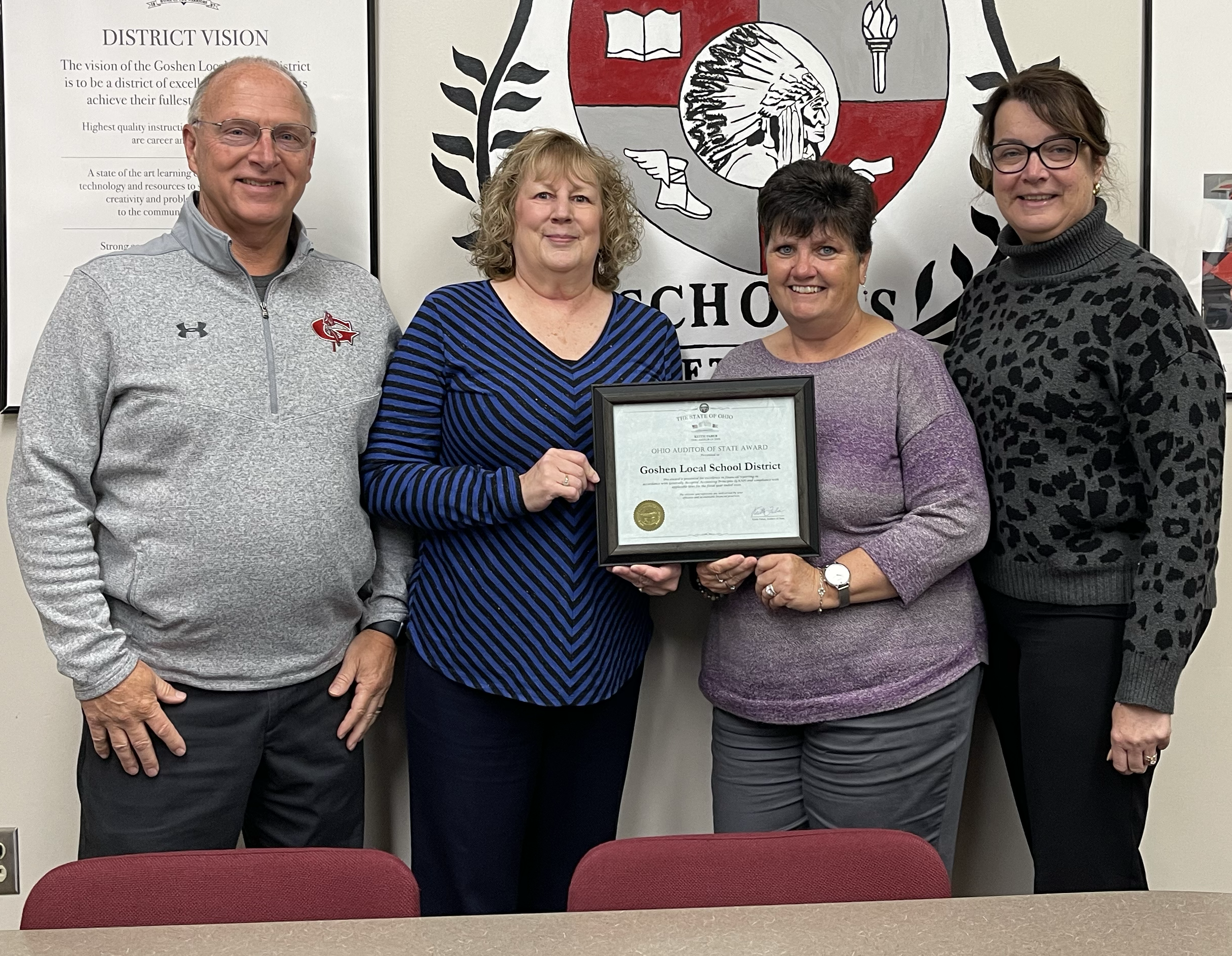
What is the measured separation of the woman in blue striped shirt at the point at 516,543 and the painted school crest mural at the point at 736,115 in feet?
0.87

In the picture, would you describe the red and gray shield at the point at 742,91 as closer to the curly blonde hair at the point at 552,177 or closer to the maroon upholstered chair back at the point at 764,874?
the curly blonde hair at the point at 552,177

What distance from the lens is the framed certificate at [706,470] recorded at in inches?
72.1

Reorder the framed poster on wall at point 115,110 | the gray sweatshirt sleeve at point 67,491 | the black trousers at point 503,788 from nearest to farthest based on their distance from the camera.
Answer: the gray sweatshirt sleeve at point 67,491, the black trousers at point 503,788, the framed poster on wall at point 115,110

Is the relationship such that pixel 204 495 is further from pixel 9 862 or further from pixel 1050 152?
pixel 1050 152

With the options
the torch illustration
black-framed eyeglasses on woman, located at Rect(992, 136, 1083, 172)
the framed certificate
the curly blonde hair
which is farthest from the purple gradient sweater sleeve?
the torch illustration

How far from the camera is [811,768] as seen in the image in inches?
77.2

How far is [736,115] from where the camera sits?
2324mm

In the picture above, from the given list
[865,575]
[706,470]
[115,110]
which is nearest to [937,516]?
[865,575]

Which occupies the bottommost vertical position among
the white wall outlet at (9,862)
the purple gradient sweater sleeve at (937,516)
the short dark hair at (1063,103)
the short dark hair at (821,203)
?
the white wall outlet at (9,862)

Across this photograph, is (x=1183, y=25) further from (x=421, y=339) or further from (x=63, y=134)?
(x=63, y=134)

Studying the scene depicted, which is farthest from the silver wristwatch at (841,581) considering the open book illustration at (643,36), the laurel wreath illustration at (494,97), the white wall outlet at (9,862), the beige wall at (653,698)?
the white wall outlet at (9,862)

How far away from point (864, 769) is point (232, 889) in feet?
3.70

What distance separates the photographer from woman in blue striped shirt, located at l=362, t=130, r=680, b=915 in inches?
75.7

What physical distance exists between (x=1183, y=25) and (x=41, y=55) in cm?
251
